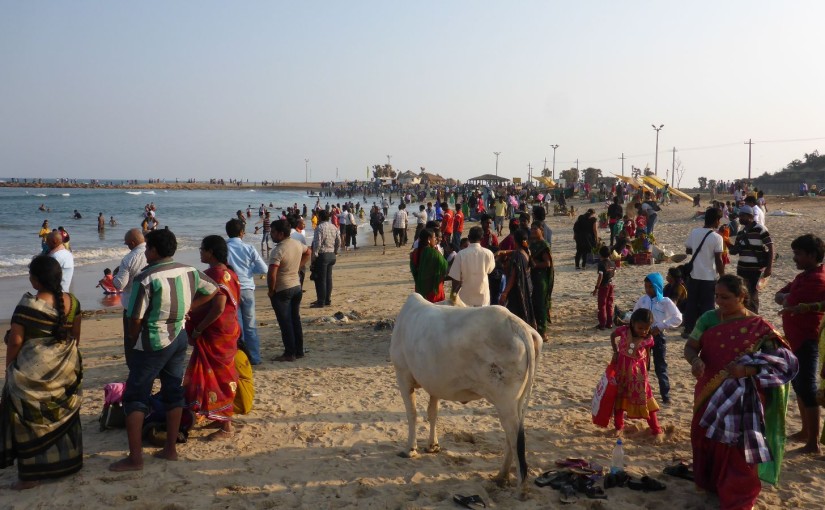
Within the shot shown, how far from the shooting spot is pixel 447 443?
5445 mm

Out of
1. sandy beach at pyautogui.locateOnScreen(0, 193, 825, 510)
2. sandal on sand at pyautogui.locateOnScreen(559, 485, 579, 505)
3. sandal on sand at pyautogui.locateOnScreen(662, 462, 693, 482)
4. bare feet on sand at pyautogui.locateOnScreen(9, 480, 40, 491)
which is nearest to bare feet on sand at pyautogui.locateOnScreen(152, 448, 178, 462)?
sandy beach at pyautogui.locateOnScreen(0, 193, 825, 510)

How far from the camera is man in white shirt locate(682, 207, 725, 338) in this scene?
7.65 m

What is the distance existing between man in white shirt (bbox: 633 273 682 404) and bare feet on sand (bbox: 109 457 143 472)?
14.9ft

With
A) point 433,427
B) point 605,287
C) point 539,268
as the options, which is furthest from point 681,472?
point 605,287

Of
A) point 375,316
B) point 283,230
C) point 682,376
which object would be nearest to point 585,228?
point 375,316

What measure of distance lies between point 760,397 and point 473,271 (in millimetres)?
4030

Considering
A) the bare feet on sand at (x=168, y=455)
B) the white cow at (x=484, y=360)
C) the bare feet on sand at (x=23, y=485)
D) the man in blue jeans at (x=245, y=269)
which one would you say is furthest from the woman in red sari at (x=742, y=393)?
the man in blue jeans at (x=245, y=269)

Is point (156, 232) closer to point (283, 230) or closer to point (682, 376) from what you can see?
point (283, 230)

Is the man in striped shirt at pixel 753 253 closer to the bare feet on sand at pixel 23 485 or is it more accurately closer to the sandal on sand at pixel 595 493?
the sandal on sand at pixel 595 493

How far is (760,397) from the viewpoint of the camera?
13.2ft

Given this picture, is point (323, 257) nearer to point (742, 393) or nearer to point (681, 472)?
point (681, 472)

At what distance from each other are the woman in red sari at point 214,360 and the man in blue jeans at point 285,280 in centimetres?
A: 206

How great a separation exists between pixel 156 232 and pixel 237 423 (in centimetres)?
213

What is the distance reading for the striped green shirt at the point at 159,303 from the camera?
14.9 feet
